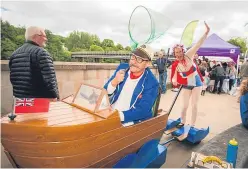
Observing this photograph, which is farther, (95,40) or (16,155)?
(95,40)

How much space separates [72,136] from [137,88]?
1.00 meters

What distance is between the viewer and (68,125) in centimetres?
160

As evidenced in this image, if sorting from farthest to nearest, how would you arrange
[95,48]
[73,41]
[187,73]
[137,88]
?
[73,41] < [95,48] < [187,73] < [137,88]

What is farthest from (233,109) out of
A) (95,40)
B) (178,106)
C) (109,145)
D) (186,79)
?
(95,40)

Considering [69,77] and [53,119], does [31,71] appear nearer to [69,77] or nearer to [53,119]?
[53,119]

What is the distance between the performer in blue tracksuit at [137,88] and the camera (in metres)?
2.26

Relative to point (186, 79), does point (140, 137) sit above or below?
below

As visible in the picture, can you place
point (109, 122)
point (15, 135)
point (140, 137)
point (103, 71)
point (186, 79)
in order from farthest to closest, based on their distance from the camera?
point (103, 71)
point (186, 79)
point (140, 137)
point (109, 122)
point (15, 135)

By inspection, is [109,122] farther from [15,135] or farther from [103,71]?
[103,71]

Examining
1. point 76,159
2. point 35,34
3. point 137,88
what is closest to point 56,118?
point 76,159

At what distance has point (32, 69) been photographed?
2516 mm

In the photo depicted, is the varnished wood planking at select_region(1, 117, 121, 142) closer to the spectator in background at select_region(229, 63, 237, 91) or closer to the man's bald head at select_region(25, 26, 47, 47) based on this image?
the man's bald head at select_region(25, 26, 47, 47)

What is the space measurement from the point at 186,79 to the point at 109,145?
2.14 metres

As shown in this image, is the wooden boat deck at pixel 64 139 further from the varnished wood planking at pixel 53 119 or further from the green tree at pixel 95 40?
the green tree at pixel 95 40
